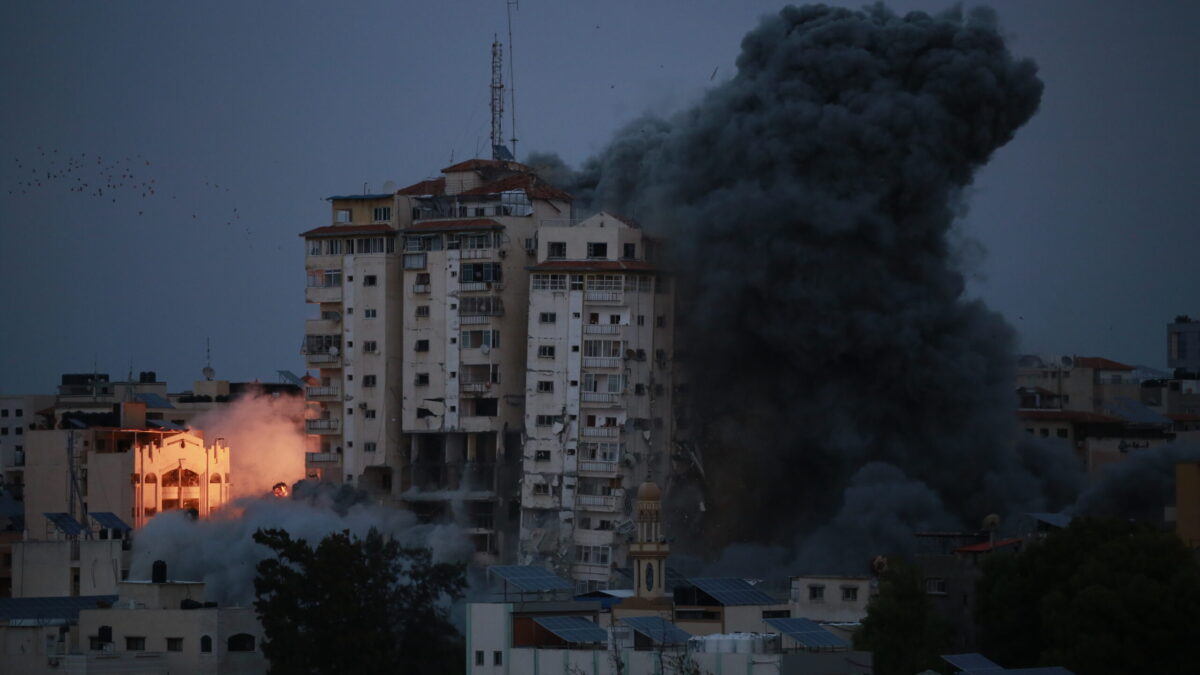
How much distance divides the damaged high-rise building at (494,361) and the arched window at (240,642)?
19.0 meters

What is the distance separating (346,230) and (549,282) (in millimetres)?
9832

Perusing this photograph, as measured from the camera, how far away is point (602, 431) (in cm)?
9981

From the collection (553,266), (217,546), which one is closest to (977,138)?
(553,266)

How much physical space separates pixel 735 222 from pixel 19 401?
6200 cm

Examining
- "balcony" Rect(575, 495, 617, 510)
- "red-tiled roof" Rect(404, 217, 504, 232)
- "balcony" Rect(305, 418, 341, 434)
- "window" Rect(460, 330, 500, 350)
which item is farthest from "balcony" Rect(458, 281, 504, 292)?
"balcony" Rect(575, 495, 617, 510)

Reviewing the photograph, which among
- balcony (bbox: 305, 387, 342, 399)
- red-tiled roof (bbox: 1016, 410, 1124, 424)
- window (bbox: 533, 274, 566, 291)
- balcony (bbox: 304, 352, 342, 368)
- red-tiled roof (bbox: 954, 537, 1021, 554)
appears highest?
window (bbox: 533, 274, 566, 291)

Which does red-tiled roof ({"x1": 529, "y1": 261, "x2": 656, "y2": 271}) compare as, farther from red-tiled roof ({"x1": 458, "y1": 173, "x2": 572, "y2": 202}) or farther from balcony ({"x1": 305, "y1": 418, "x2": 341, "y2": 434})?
balcony ({"x1": 305, "y1": 418, "x2": 341, "y2": 434})

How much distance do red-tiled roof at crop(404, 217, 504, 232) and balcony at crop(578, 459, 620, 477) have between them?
9313 mm

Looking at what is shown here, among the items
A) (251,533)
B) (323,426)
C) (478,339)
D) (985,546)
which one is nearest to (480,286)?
(478,339)

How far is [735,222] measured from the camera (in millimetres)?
100438

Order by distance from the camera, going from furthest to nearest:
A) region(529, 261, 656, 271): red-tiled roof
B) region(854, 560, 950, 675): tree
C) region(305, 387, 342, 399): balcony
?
region(305, 387, 342, 399): balcony, region(529, 261, 656, 271): red-tiled roof, region(854, 560, 950, 675): tree

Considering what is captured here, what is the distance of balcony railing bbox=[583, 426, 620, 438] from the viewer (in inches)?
3927

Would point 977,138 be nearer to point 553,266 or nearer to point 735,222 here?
point 735,222

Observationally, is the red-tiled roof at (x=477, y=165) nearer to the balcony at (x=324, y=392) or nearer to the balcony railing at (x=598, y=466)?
the balcony at (x=324, y=392)
